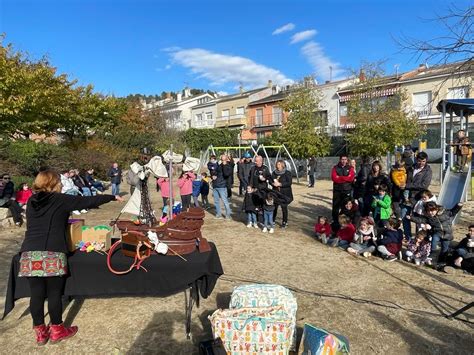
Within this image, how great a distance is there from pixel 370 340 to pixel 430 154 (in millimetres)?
16223

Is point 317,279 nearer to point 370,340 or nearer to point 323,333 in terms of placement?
point 370,340

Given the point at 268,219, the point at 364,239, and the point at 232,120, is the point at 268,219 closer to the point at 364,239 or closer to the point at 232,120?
the point at 364,239

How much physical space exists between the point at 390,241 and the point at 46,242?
206 inches

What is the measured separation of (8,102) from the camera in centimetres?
1484

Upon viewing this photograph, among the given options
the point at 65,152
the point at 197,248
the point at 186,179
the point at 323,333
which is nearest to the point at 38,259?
the point at 197,248

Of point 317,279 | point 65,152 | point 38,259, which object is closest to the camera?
point 38,259

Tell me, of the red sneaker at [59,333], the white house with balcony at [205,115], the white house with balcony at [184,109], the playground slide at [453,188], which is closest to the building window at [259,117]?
the white house with balcony at [205,115]

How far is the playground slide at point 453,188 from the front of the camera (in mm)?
8242

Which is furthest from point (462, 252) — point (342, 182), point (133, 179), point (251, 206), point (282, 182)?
point (133, 179)

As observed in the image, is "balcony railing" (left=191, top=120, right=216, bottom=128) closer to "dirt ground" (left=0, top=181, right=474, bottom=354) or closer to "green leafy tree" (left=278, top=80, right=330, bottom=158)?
"green leafy tree" (left=278, top=80, right=330, bottom=158)

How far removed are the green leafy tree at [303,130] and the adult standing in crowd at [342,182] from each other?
1206 cm

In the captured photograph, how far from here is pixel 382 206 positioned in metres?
7.17

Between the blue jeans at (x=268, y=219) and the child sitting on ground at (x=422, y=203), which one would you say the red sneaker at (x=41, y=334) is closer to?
the blue jeans at (x=268, y=219)

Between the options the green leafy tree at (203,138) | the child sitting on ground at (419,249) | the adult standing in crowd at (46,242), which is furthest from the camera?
the green leafy tree at (203,138)
